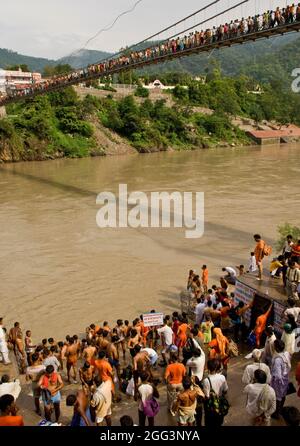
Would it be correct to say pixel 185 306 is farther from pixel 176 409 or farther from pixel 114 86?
pixel 114 86

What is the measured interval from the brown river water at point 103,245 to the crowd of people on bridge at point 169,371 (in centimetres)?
163

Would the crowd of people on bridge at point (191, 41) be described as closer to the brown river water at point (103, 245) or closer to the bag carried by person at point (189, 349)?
the brown river water at point (103, 245)

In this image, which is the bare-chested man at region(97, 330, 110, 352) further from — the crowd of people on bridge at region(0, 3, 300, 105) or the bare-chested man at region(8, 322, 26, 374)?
the crowd of people on bridge at region(0, 3, 300, 105)

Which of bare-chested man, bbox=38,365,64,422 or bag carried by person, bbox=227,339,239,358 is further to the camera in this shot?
bag carried by person, bbox=227,339,239,358

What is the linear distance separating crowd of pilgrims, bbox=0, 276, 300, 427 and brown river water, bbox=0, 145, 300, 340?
166 centimetres

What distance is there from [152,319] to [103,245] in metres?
7.02

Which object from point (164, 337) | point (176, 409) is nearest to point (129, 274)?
point (164, 337)

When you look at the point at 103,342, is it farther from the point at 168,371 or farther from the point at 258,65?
the point at 258,65

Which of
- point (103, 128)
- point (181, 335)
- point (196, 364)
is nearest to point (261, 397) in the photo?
point (196, 364)

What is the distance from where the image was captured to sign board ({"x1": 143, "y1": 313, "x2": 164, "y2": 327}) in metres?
5.86

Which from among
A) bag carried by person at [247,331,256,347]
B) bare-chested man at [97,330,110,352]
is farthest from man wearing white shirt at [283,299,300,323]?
bare-chested man at [97,330,110,352]

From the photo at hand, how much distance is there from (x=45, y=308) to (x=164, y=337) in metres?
3.40

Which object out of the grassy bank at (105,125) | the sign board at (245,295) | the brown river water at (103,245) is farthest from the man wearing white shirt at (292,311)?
the grassy bank at (105,125)

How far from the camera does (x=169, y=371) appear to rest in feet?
14.6
